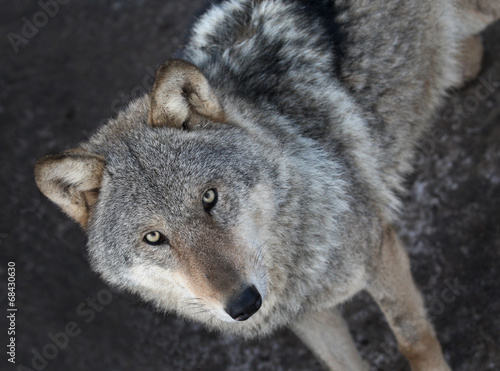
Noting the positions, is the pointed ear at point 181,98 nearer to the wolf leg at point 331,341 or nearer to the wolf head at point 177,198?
the wolf head at point 177,198

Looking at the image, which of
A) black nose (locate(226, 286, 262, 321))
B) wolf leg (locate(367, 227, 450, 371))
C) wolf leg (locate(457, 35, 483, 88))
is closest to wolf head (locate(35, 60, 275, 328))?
black nose (locate(226, 286, 262, 321))

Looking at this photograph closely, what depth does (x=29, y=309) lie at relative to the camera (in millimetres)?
5629

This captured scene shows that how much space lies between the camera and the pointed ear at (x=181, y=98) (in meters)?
2.74

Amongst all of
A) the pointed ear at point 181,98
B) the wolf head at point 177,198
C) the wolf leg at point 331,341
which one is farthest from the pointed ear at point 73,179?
the wolf leg at point 331,341

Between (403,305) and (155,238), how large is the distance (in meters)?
1.88

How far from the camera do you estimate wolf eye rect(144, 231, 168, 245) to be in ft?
9.06

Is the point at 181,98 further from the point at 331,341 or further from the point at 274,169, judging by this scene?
the point at 331,341

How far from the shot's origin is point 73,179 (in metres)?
2.92

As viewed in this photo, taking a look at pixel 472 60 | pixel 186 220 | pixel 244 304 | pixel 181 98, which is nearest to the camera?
pixel 244 304

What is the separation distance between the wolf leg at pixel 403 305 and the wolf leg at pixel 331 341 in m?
0.41

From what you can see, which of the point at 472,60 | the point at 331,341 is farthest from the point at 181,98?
the point at 472,60

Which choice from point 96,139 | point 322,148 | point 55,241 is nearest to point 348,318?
point 322,148

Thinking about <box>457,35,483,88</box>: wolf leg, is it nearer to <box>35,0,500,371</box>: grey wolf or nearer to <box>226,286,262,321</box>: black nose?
<box>35,0,500,371</box>: grey wolf

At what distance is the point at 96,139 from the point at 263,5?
153 cm
